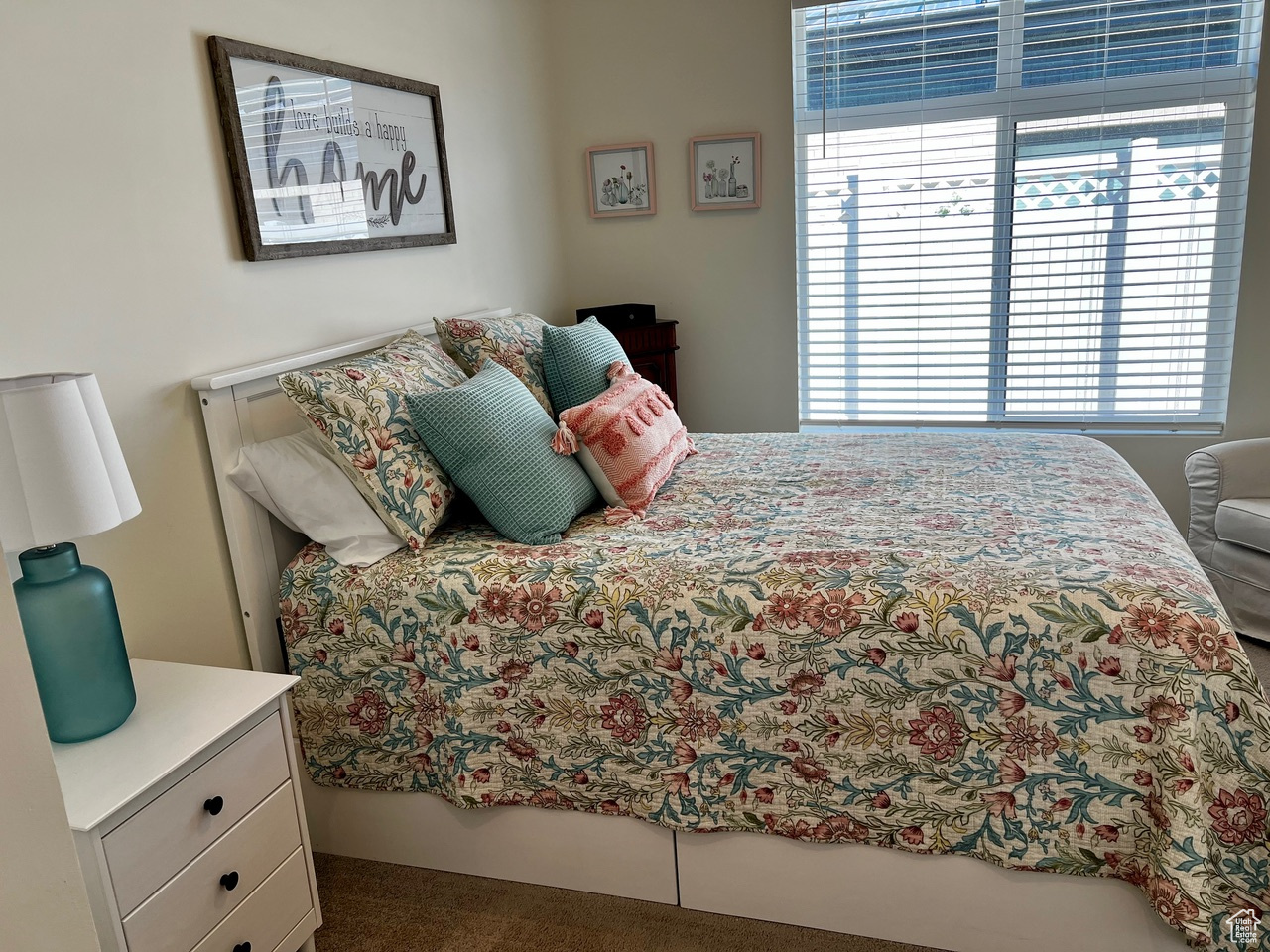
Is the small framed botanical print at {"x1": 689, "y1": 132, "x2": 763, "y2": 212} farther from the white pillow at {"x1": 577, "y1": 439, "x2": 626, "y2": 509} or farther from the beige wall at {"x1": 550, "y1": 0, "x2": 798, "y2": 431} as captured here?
the white pillow at {"x1": 577, "y1": 439, "x2": 626, "y2": 509}

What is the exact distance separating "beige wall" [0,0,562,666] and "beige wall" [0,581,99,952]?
971 millimetres

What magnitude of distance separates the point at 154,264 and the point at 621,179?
225 centimetres

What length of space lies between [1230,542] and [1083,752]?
1734mm

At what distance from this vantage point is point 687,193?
3746 millimetres

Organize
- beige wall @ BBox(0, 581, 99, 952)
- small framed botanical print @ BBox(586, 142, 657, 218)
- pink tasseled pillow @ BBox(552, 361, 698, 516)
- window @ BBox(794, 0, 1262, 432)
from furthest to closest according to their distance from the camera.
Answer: small framed botanical print @ BBox(586, 142, 657, 218), window @ BBox(794, 0, 1262, 432), pink tasseled pillow @ BBox(552, 361, 698, 516), beige wall @ BBox(0, 581, 99, 952)

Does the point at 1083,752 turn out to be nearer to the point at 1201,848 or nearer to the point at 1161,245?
the point at 1201,848

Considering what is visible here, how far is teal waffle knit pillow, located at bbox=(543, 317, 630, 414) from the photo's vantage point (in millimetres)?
2625

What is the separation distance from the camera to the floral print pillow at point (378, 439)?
2.01 metres

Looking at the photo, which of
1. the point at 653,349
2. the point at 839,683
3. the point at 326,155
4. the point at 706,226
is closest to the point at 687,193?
the point at 706,226

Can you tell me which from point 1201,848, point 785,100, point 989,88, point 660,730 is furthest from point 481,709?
point 989,88

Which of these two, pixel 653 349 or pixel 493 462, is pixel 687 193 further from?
pixel 493 462

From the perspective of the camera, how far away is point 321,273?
7.93ft

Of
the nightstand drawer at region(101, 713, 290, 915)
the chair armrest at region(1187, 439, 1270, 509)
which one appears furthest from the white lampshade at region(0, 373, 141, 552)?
the chair armrest at region(1187, 439, 1270, 509)

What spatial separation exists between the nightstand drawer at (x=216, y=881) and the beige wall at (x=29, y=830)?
1.83ft
